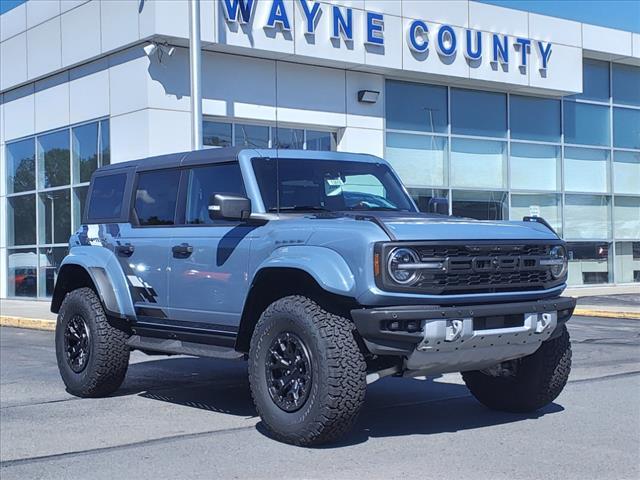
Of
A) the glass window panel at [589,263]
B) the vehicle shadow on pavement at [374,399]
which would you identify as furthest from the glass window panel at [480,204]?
the vehicle shadow on pavement at [374,399]

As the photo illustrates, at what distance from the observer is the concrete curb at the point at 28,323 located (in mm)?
15633

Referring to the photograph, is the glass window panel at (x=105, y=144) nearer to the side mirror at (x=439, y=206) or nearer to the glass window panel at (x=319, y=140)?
the glass window panel at (x=319, y=140)

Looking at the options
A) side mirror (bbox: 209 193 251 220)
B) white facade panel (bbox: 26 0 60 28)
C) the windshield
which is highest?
white facade panel (bbox: 26 0 60 28)

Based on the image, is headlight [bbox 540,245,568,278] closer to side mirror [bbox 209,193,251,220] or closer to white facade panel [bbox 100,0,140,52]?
side mirror [bbox 209,193,251,220]

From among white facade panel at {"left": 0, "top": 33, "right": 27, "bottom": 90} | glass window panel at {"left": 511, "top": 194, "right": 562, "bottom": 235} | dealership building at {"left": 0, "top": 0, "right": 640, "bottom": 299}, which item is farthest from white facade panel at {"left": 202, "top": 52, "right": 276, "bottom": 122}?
glass window panel at {"left": 511, "top": 194, "right": 562, "bottom": 235}

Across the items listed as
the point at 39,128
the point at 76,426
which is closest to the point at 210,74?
the point at 39,128

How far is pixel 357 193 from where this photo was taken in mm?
7320

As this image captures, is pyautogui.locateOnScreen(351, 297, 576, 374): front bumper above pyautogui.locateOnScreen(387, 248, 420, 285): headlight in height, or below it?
below

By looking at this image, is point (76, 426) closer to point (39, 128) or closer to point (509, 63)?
point (39, 128)

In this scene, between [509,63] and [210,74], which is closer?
[210,74]

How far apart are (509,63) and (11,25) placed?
12859mm

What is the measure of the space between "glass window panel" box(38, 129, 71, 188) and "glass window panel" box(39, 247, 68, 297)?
165cm

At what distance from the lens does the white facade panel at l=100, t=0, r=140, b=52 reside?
57.1 feet

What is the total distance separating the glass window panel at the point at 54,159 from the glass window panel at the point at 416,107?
311 inches
